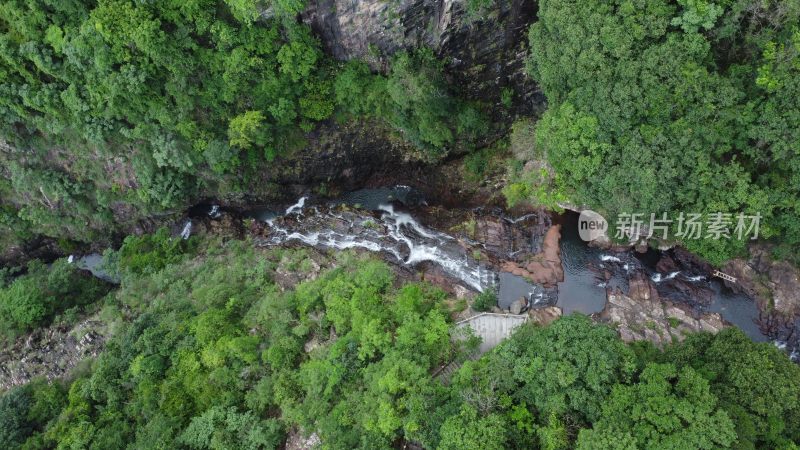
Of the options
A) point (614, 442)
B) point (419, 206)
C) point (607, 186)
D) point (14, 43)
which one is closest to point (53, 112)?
point (14, 43)

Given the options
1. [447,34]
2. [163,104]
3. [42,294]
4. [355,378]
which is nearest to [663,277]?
[447,34]

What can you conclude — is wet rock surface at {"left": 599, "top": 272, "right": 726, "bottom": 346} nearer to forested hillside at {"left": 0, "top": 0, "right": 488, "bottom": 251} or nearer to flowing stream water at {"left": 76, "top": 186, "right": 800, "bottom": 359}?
flowing stream water at {"left": 76, "top": 186, "right": 800, "bottom": 359}

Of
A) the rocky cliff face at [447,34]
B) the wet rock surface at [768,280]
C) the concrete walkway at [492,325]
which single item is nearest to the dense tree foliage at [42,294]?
the rocky cliff face at [447,34]

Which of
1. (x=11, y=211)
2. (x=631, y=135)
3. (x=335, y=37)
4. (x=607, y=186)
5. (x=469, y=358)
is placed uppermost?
(x=335, y=37)

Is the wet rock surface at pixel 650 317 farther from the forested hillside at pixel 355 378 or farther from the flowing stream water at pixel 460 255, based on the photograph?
the forested hillside at pixel 355 378

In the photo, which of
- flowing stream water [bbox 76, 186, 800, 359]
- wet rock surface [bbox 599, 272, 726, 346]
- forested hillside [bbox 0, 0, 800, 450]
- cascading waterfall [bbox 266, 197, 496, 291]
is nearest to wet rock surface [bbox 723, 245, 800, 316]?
forested hillside [bbox 0, 0, 800, 450]

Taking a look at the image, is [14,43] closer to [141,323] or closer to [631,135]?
[141,323]
